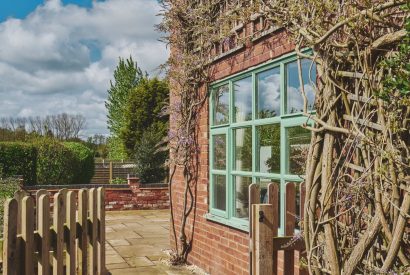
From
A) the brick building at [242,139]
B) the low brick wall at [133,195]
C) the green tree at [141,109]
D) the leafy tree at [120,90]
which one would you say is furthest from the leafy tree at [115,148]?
the brick building at [242,139]

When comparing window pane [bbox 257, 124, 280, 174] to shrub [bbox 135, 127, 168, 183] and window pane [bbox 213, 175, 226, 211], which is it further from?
shrub [bbox 135, 127, 168, 183]

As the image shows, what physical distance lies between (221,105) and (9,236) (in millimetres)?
3386

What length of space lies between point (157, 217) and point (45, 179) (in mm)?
5580

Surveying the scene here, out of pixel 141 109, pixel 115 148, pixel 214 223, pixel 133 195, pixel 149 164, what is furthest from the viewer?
pixel 115 148

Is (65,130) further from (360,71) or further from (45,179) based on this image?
(360,71)

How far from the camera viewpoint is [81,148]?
736 inches

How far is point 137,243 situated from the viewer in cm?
870

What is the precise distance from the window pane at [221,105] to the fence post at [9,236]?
313 centimetres

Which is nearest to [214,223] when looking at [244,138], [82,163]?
[244,138]

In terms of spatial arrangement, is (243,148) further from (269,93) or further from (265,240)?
(265,240)

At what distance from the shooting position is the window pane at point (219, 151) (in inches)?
235

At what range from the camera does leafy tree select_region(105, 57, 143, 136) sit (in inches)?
1427

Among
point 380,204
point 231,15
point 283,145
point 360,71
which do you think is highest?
point 231,15

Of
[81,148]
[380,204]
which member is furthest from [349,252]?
[81,148]
